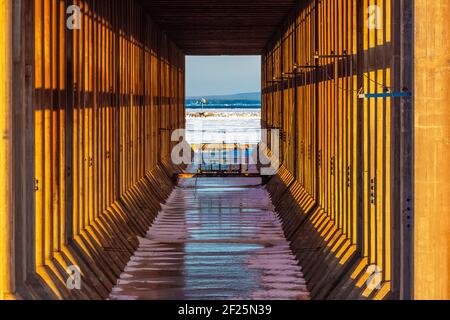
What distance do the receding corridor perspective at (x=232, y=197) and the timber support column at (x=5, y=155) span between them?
0.02 metres

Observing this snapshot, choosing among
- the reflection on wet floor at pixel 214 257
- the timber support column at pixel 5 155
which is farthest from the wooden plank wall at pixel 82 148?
the reflection on wet floor at pixel 214 257

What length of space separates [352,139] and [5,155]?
24.1ft

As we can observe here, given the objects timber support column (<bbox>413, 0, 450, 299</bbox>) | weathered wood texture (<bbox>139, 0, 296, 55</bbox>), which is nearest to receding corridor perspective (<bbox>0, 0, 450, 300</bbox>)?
timber support column (<bbox>413, 0, 450, 299</bbox>)

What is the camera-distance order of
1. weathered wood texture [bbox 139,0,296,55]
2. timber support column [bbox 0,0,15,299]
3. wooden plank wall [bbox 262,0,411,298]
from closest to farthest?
timber support column [bbox 0,0,15,299]
wooden plank wall [bbox 262,0,411,298]
weathered wood texture [bbox 139,0,296,55]

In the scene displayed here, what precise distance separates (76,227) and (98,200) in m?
3.26

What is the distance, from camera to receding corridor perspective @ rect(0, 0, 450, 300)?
1095 centimetres

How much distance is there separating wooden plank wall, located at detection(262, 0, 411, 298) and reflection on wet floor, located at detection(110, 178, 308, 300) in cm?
110

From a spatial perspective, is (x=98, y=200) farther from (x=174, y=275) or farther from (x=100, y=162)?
(x=174, y=275)

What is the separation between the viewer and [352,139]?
53.9 feet

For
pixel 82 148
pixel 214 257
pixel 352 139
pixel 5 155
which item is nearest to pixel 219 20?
pixel 214 257

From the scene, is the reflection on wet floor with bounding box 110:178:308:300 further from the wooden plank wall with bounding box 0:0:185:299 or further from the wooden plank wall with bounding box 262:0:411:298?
the wooden plank wall with bounding box 262:0:411:298

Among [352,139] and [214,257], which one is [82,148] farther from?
[352,139]

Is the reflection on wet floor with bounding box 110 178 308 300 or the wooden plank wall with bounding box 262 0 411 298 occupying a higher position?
the wooden plank wall with bounding box 262 0 411 298

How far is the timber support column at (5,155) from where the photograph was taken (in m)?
10.9
